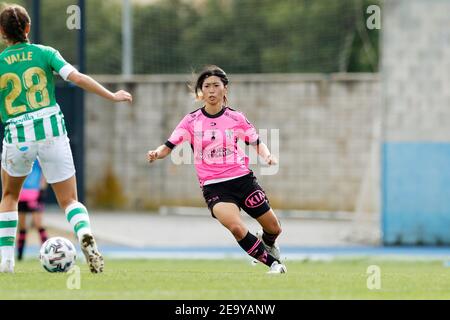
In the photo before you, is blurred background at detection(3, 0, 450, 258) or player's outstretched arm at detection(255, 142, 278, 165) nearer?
player's outstretched arm at detection(255, 142, 278, 165)

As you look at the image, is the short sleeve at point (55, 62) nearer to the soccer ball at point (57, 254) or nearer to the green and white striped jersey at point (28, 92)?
the green and white striped jersey at point (28, 92)

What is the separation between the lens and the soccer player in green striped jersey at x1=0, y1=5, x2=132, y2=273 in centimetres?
944

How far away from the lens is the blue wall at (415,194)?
20.5 meters

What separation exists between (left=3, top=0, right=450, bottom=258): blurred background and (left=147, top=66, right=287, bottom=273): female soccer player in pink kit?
32.8ft

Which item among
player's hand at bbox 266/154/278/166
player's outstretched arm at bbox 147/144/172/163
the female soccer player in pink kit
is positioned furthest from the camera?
the female soccer player in pink kit

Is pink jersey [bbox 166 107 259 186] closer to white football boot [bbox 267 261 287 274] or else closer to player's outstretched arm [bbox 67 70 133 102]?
white football boot [bbox 267 261 287 274]

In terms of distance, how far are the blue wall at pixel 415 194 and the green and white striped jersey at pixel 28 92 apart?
1183 cm

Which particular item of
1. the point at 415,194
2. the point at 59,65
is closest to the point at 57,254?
the point at 59,65

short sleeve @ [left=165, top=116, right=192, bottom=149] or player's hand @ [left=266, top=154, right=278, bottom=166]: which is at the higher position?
short sleeve @ [left=165, top=116, right=192, bottom=149]

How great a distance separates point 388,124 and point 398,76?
90 cm

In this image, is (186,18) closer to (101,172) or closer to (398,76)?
(101,172)

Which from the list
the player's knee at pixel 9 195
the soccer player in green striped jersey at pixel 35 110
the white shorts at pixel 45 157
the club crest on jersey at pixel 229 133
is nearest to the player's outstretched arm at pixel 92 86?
the soccer player in green striped jersey at pixel 35 110

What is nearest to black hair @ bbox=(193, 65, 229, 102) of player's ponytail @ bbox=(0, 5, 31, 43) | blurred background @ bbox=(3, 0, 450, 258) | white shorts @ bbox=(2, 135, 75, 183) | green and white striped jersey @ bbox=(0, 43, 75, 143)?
green and white striped jersey @ bbox=(0, 43, 75, 143)

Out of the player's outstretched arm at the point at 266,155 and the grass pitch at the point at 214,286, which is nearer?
the grass pitch at the point at 214,286
